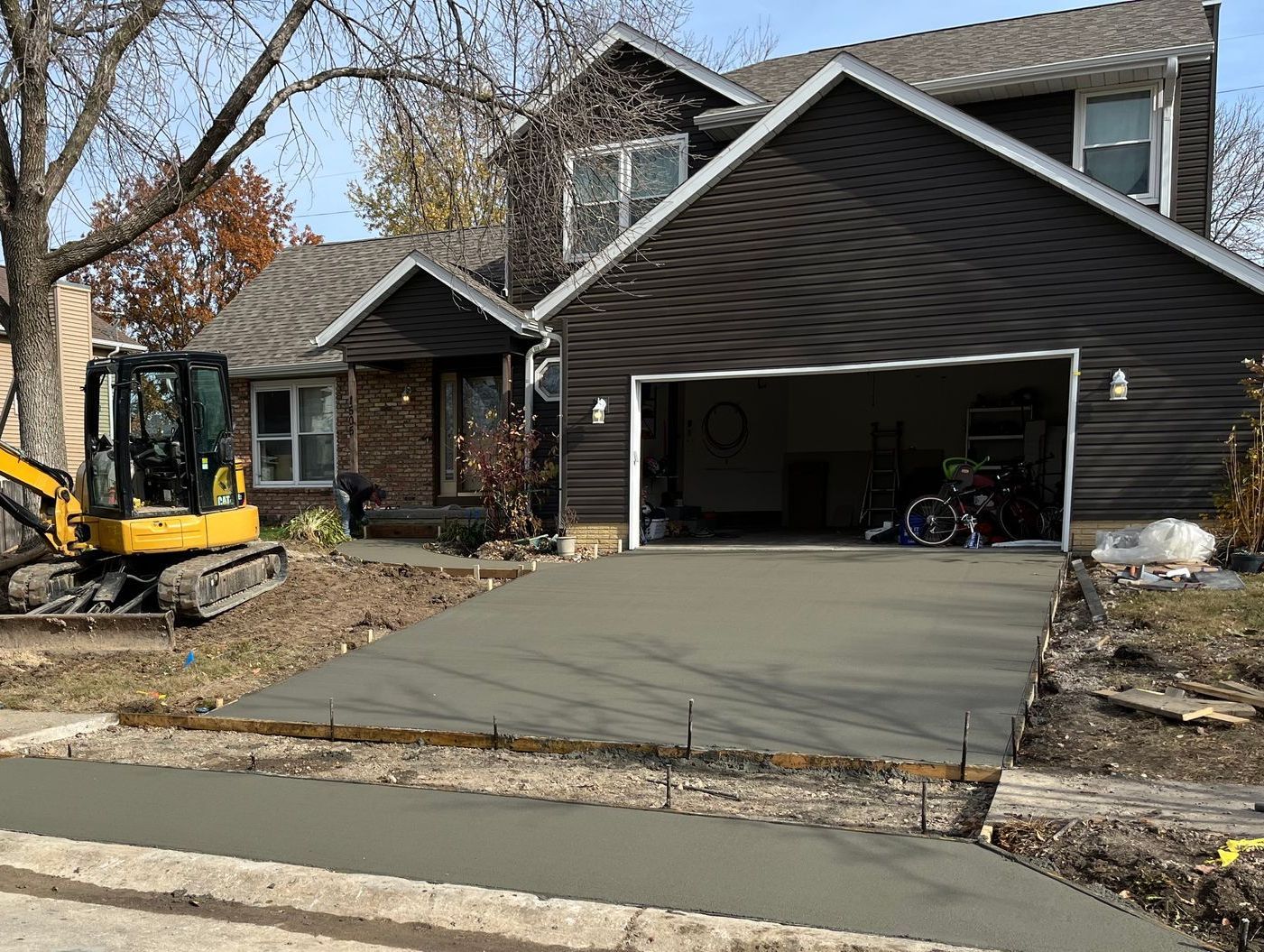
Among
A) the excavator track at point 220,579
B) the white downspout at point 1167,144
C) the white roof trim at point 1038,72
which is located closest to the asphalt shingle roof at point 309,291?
the white roof trim at point 1038,72

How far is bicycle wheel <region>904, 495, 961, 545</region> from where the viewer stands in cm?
1315

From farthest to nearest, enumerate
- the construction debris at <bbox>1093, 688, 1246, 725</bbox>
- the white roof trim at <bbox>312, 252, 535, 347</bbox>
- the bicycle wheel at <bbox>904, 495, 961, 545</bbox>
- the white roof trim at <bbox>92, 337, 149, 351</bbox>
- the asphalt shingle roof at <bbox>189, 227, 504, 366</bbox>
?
the white roof trim at <bbox>92, 337, 149, 351</bbox>, the asphalt shingle roof at <bbox>189, 227, 504, 366</bbox>, the white roof trim at <bbox>312, 252, 535, 347</bbox>, the bicycle wheel at <bbox>904, 495, 961, 545</bbox>, the construction debris at <bbox>1093, 688, 1246, 725</bbox>

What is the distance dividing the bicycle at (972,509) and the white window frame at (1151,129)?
14.4ft

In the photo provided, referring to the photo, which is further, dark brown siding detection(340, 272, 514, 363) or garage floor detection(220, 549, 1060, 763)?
dark brown siding detection(340, 272, 514, 363)

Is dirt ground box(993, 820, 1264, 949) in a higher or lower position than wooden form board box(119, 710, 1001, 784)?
higher

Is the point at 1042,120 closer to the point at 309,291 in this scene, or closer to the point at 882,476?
the point at 882,476

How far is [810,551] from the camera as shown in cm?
1316

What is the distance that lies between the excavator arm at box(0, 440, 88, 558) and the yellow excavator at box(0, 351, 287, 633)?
13mm

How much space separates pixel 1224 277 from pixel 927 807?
893 cm

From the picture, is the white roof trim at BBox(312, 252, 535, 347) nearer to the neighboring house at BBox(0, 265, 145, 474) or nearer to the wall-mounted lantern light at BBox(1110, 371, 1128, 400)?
the wall-mounted lantern light at BBox(1110, 371, 1128, 400)

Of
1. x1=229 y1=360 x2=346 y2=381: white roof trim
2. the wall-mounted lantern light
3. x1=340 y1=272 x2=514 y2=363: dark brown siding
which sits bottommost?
the wall-mounted lantern light

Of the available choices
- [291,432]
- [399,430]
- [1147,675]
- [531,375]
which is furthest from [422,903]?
[291,432]

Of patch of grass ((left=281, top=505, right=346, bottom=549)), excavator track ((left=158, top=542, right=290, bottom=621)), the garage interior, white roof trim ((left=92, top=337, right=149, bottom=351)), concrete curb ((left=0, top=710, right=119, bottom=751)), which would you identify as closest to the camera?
concrete curb ((left=0, top=710, right=119, bottom=751))

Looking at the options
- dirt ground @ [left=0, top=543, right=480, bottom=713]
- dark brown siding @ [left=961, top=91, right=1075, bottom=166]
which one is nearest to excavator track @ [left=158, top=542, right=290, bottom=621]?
dirt ground @ [left=0, top=543, right=480, bottom=713]
